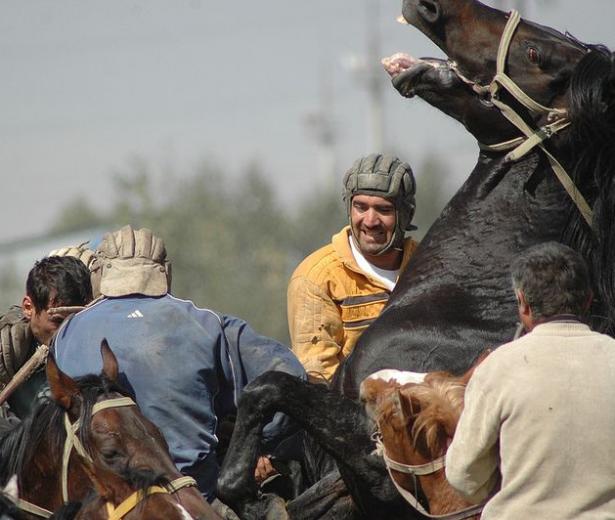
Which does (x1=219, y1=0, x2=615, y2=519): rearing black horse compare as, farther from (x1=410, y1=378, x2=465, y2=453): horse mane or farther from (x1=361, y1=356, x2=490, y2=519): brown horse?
(x1=410, y1=378, x2=465, y2=453): horse mane

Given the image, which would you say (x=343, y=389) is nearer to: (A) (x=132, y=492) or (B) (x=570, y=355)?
(A) (x=132, y=492)

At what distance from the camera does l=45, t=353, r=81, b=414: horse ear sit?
17.1 ft

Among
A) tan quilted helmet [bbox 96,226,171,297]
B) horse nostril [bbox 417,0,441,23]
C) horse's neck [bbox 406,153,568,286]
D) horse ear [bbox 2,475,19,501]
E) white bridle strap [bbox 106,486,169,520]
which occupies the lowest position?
horse ear [bbox 2,475,19,501]

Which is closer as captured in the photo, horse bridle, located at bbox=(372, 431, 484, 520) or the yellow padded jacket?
horse bridle, located at bbox=(372, 431, 484, 520)

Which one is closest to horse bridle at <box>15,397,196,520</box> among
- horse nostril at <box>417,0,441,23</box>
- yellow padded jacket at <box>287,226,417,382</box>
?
yellow padded jacket at <box>287,226,417,382</box>

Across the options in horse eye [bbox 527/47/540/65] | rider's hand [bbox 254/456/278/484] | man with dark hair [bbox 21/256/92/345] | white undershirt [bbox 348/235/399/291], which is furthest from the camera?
white undershirt [bbox 348/235/399/291]

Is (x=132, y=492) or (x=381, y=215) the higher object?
(x=381, y=215)

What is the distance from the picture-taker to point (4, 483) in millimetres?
5441

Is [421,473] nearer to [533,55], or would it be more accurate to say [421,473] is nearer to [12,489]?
[12,489]

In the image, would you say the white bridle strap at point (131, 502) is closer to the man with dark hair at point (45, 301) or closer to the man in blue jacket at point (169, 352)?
the man in blue jacket at point (169, 352)

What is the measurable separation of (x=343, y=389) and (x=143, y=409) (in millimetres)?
913

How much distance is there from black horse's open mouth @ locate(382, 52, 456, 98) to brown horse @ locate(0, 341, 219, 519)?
73.5 inches

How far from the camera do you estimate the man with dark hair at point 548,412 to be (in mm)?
4043

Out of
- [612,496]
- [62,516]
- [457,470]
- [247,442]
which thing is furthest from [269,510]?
[612,496]
